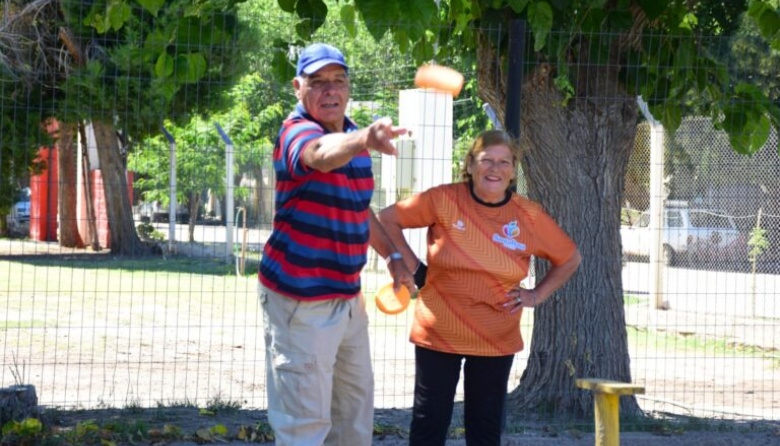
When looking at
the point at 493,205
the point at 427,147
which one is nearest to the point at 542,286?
the point at 493,205

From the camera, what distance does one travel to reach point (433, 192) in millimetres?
4652

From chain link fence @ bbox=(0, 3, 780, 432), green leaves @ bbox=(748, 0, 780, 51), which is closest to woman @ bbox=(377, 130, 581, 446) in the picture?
chain link fence @ bbox=(0, 3, 780, 432)

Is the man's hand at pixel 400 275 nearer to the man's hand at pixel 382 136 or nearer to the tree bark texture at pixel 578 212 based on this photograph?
the man's hand at pixel 382 136

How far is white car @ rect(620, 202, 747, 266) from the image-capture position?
1132cm

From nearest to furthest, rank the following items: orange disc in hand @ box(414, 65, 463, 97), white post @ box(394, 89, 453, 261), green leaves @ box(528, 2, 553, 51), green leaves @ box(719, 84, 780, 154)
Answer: orange disc in hand @ box(414, 65, 463, 97) → green leaves @ box(528, 2, 553, 51) → green leaves @ box(719, 84, 780, 154) → white post @ box(394, 89, 453, 261)

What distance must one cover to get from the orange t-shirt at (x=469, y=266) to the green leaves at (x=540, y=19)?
4.25 feet

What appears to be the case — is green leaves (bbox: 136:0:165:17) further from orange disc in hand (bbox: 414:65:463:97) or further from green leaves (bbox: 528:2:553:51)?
green leaves (bbox: 528:2:553:51)

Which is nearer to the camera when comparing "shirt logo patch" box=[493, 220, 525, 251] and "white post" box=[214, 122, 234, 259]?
"shirt logo patch" box=[493, 220, 525, 251]

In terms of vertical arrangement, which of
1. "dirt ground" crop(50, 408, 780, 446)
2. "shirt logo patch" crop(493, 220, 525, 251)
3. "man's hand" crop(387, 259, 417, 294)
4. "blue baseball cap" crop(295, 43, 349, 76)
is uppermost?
"blue baseball cap" crop(295, 43, 349, 76)

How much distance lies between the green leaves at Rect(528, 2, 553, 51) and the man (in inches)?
75.1

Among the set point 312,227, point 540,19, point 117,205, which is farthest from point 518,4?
point 117,205

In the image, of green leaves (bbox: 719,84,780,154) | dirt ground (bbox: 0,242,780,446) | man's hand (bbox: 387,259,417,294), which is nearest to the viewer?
man's hand (bbox: 387,259,417,294)

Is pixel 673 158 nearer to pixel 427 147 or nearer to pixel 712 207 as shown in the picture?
pixel 712 207

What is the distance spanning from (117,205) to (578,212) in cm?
710
